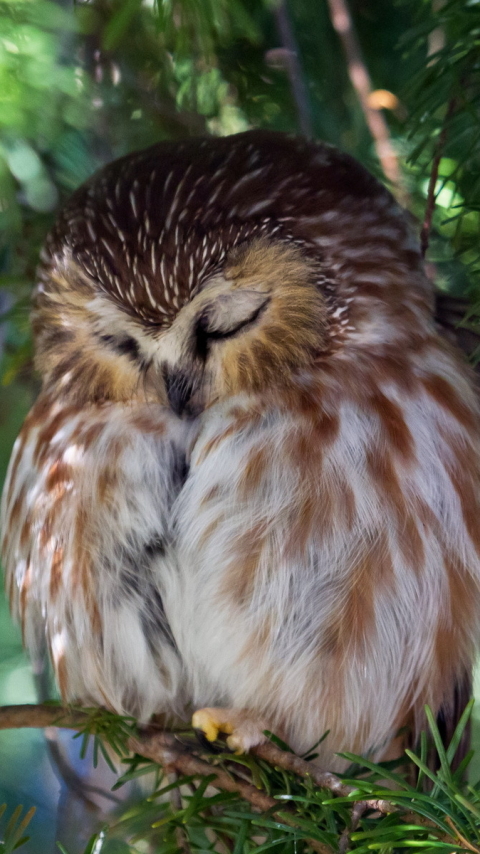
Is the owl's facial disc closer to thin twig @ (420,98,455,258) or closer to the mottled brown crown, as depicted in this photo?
the mottled brown crown

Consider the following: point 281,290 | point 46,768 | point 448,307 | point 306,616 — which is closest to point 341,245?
point 281,290

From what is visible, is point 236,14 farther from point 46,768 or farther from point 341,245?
point 46,768

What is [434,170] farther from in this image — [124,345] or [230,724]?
[230,724]

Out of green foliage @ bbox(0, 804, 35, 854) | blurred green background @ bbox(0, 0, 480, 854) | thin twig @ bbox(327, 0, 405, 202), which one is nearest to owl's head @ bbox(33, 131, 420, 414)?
blurred green background @ bbox(0, 0, 480, 854)

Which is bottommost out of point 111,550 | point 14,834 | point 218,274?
point 14,834

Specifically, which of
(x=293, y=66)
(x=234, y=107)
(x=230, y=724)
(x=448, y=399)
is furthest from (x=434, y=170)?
(x=230, y=724)

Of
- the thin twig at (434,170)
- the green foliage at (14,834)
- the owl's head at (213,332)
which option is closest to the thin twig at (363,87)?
the thin twig at (434,170)

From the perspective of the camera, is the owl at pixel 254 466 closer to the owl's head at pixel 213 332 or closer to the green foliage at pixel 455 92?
the owl's head at pixel 213 332
